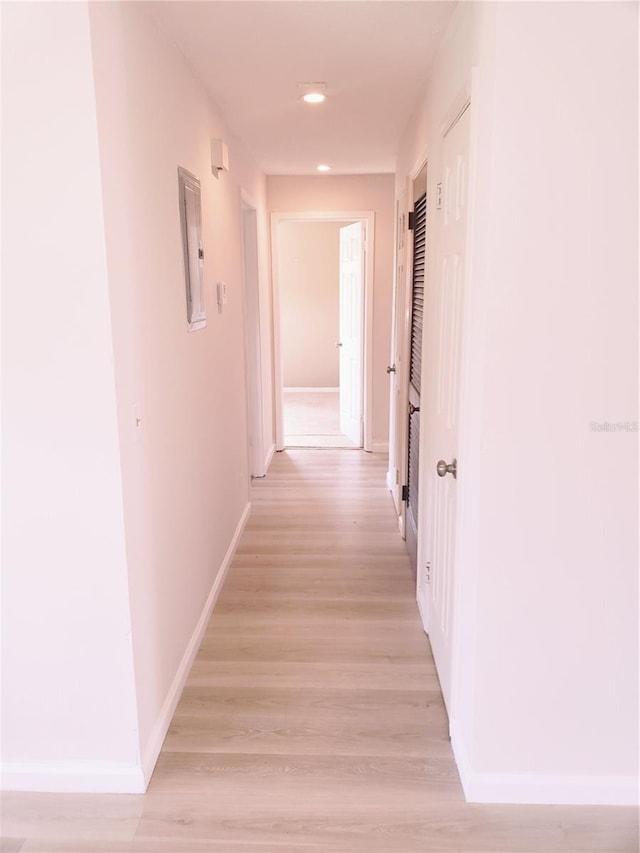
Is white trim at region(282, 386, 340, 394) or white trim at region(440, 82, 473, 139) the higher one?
white trim at region(440, 82, 473, 139)

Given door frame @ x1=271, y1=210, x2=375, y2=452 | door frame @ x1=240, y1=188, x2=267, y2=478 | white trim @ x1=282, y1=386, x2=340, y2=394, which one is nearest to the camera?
door frame @ x1=240, y1=188, x2=267, y2=478

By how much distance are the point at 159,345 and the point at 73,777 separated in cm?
137

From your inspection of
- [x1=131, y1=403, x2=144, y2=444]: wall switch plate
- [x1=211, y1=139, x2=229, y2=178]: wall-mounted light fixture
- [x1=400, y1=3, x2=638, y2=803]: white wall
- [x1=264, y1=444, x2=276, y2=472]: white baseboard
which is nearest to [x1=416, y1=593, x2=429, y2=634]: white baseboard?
[x1=400, y1=3, x2=638, y2=803]: white wall

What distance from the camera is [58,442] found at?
1679mm

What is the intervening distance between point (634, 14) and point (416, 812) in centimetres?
215

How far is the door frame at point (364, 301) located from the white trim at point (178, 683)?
2427 mm

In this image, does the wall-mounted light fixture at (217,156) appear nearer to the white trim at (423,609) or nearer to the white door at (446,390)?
the white door at (446,390)

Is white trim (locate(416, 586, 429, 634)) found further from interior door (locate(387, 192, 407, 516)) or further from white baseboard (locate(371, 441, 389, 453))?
white baseboard (locate(371, 441, 389, 453))

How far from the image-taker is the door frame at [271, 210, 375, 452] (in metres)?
5.26

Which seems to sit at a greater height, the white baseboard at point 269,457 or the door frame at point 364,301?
the door frame at point 364,301

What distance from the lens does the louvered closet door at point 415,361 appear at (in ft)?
10.3

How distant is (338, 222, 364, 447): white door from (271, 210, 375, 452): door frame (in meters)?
0.09

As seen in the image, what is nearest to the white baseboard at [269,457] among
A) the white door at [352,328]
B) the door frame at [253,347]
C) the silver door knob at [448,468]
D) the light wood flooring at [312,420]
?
the door frame at [253,347]

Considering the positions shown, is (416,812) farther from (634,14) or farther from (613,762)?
(634,14)
